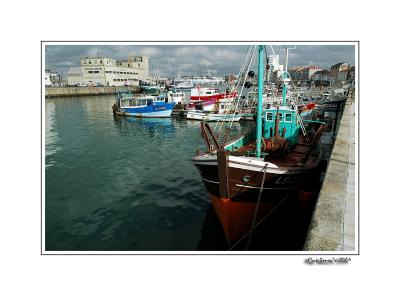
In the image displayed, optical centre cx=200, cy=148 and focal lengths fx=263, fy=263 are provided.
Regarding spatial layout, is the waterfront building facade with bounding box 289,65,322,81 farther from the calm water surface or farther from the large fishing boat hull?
the large fishing boat hull

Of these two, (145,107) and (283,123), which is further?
(145,107)

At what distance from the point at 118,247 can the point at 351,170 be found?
960 cm

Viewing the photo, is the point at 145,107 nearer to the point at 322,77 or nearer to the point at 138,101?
the point at 138,101

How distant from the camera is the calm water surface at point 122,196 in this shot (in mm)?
11000

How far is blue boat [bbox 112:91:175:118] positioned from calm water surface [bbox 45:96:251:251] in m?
17.6

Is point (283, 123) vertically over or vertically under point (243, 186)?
over

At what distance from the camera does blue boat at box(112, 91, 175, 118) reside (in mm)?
45312

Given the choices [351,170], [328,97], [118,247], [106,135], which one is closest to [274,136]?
[351,170]

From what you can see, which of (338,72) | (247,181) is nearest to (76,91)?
(338,72)

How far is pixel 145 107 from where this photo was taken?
45656 millimetres

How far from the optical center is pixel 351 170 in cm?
1017

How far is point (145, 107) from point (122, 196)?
1296 inches

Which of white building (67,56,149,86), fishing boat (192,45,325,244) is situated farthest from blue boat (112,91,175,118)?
white building (67,56,149,86)

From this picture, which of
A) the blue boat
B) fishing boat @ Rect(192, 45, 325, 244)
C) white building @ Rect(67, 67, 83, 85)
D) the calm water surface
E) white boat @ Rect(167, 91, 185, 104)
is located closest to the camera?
fishing boat @ Rect(192, 45, 325, 244)
